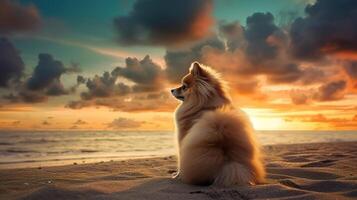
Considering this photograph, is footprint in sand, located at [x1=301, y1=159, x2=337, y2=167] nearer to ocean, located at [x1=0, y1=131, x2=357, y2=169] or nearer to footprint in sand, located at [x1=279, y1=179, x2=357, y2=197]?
ocean, located at [x1=0, y1=131, x2=357, y2=169]

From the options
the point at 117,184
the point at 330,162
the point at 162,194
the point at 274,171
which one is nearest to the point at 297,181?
the point at 274,171

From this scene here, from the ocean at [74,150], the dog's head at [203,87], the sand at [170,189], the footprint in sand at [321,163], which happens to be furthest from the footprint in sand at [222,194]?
the footprint in sand at [321,163]

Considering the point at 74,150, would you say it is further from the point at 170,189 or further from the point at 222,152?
the point at 222,152

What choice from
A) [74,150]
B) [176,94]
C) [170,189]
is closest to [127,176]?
[176,94]

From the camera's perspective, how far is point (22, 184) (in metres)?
5.63

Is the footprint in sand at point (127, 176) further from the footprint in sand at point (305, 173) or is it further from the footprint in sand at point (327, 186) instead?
the footprint in sand at point (327, 186)

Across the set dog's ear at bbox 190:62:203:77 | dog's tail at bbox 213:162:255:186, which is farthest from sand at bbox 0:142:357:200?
dog's ear at bbox 190:62:203:77

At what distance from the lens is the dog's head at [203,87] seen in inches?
208

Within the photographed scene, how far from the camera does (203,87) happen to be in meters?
5.34

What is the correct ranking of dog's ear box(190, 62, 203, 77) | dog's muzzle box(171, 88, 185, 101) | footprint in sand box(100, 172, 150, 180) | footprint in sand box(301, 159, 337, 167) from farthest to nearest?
1. footprint in sand box(301, 159, 337, 167)
2. footprint in sand box(100, 172, 150, 180)
3. dog's muzzle box(171, 88, 185, 101)
4. dog's ear box(190, 62, 203, 77)

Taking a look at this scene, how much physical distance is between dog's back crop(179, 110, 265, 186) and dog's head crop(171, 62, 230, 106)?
437mm

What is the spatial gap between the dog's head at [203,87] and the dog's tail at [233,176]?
39.8 inches

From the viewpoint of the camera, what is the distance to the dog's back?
4641mm

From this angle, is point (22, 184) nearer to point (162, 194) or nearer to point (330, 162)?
point (162, 194)
